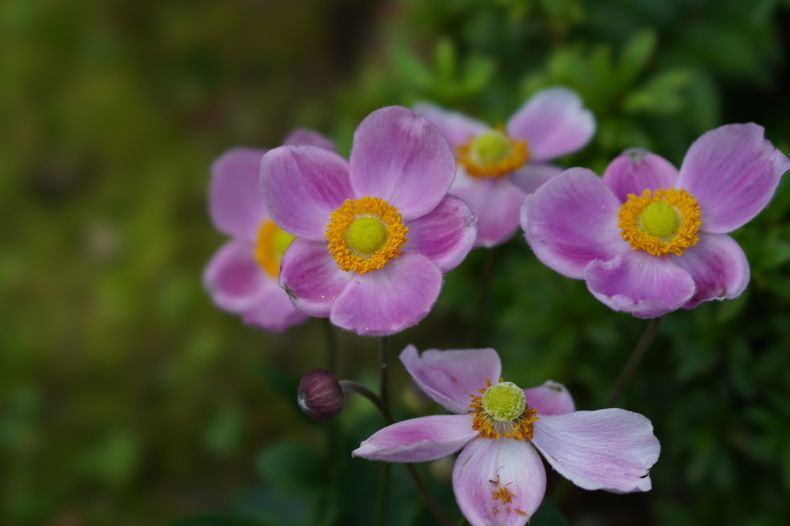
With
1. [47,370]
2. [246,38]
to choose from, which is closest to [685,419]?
[47,370]

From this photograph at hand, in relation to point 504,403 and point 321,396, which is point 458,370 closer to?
point 504,403

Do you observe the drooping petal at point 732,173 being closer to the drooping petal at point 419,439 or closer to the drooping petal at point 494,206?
the drooping petal at point 494,206

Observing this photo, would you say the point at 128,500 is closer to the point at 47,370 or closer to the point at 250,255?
A: the point at 47,370

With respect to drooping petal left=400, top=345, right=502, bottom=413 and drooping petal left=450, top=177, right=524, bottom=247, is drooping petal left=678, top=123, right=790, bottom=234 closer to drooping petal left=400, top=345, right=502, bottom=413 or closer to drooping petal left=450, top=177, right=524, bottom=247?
drooping petal left=450, top=177, right=524, bottom=247

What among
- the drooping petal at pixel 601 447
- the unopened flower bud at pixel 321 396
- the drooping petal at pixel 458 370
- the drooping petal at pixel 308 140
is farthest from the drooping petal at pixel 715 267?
the drooping petal at pixel 308 140

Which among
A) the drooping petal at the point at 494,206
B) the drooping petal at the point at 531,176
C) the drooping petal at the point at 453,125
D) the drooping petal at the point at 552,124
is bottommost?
the drooping petal at the point at 494,206

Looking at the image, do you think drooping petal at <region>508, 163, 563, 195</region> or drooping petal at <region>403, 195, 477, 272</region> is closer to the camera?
drooping petal at <region>403, 195, 477, 272</region>

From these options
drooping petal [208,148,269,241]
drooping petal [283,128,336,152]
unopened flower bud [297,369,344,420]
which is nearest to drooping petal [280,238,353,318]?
unopened flower bud [297,369,344,420]

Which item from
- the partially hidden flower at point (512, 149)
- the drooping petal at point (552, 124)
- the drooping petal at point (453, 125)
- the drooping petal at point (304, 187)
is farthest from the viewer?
the drooping petal at point (453, 125)
